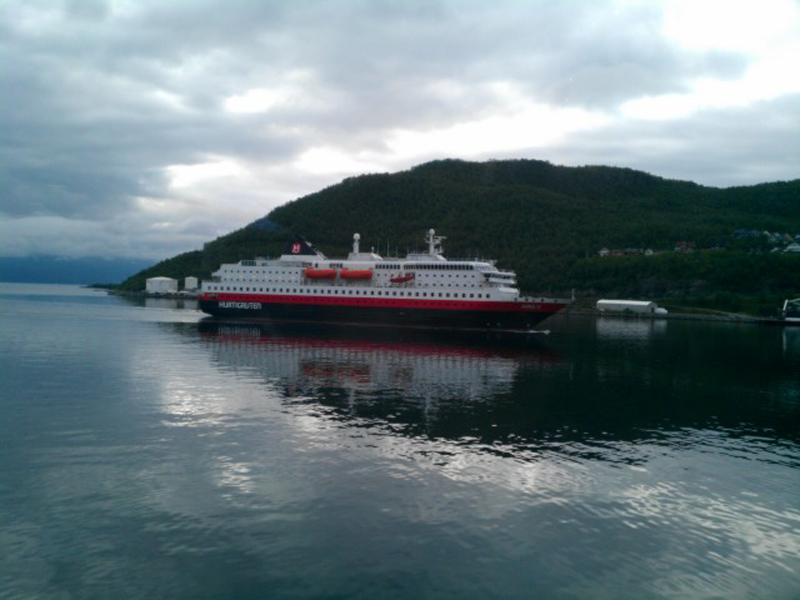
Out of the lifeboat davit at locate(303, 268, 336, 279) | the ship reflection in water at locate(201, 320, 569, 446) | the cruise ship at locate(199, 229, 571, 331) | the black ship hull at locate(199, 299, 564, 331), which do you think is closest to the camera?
the ship reflection in water at locate(201, 320, 569, 446)

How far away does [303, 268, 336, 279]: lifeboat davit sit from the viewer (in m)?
56.1

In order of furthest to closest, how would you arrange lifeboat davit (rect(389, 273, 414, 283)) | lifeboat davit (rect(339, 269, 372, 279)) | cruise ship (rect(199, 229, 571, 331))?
lifeboat davit (rect(339, 269, 372, 279)), lifeboat davit (rect(389, 273, 414, 283)), cruise ship (rect(199, 229, 571, 331))

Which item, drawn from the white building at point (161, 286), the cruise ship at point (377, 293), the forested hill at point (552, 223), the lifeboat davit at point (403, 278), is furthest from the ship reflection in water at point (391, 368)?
the white building at point (161, 286)

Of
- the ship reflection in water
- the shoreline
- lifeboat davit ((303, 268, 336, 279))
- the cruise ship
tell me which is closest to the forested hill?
the shoreline

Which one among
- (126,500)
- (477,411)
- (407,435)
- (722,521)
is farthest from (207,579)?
(477,411)

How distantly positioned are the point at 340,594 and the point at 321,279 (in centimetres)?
4930

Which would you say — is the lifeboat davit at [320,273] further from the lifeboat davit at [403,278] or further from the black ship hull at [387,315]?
the lifeboat davit at [403,278]

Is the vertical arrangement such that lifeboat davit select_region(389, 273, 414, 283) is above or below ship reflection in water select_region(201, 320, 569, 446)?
above

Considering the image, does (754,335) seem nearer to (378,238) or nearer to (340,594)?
(340,594)

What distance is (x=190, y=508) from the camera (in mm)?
11180

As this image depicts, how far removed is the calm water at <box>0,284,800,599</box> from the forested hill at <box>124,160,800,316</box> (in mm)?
77884

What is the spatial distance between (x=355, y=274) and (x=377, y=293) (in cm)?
363

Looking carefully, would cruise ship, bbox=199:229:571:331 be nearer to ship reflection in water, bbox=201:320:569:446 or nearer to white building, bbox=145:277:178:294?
ship reflection in water, bbox=201:320:569:446

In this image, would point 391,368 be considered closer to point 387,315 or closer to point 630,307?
point 387,315
